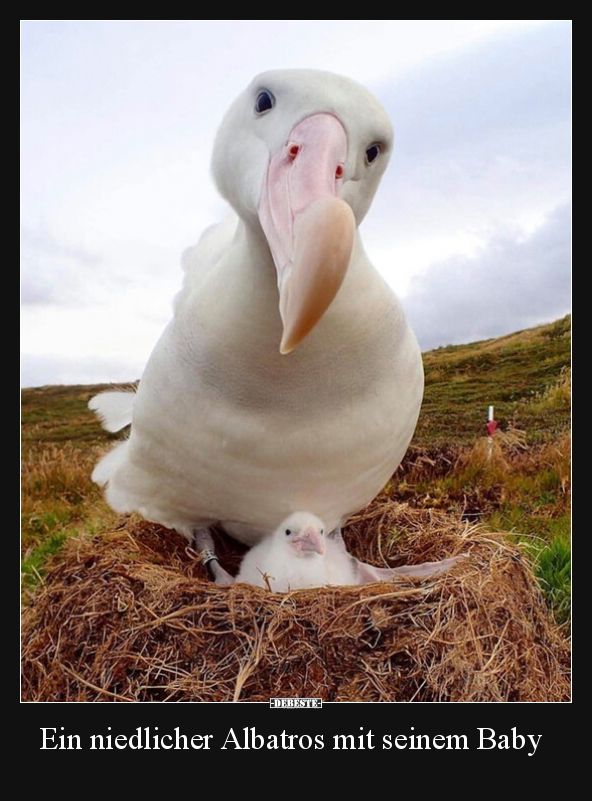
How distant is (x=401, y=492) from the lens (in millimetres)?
5895

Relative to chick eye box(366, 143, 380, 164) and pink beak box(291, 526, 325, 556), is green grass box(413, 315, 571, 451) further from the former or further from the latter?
chick eye box(366, 143, 380, 164)

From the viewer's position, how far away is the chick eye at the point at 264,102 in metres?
2.91

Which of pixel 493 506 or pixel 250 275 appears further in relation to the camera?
pixel 493 506

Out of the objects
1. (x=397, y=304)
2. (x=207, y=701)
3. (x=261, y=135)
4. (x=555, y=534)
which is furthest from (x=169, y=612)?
(x=555, y=534)

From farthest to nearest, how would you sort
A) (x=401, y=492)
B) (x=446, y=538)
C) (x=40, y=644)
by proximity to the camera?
(x=401, y=492) → (x=446, y=538) → (x=40, y=644)

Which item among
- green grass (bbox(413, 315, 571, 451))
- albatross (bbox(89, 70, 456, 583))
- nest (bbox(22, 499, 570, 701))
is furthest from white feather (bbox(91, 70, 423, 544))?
green grass (bbox(413, 315, 571, 451))

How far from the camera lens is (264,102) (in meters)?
2.94

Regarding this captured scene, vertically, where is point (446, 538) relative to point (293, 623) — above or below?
above

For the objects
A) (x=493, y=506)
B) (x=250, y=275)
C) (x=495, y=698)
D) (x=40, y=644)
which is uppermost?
(x=250, y=275)

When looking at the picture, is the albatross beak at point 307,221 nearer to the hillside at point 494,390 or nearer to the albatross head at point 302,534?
the albatross head at point 302,534

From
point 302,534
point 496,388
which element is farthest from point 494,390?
point 302,534

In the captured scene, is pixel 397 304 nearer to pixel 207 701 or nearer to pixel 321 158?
pixel 321 158

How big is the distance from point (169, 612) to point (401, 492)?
8.94 ft

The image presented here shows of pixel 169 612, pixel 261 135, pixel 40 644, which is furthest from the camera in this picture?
pixel 40 644
